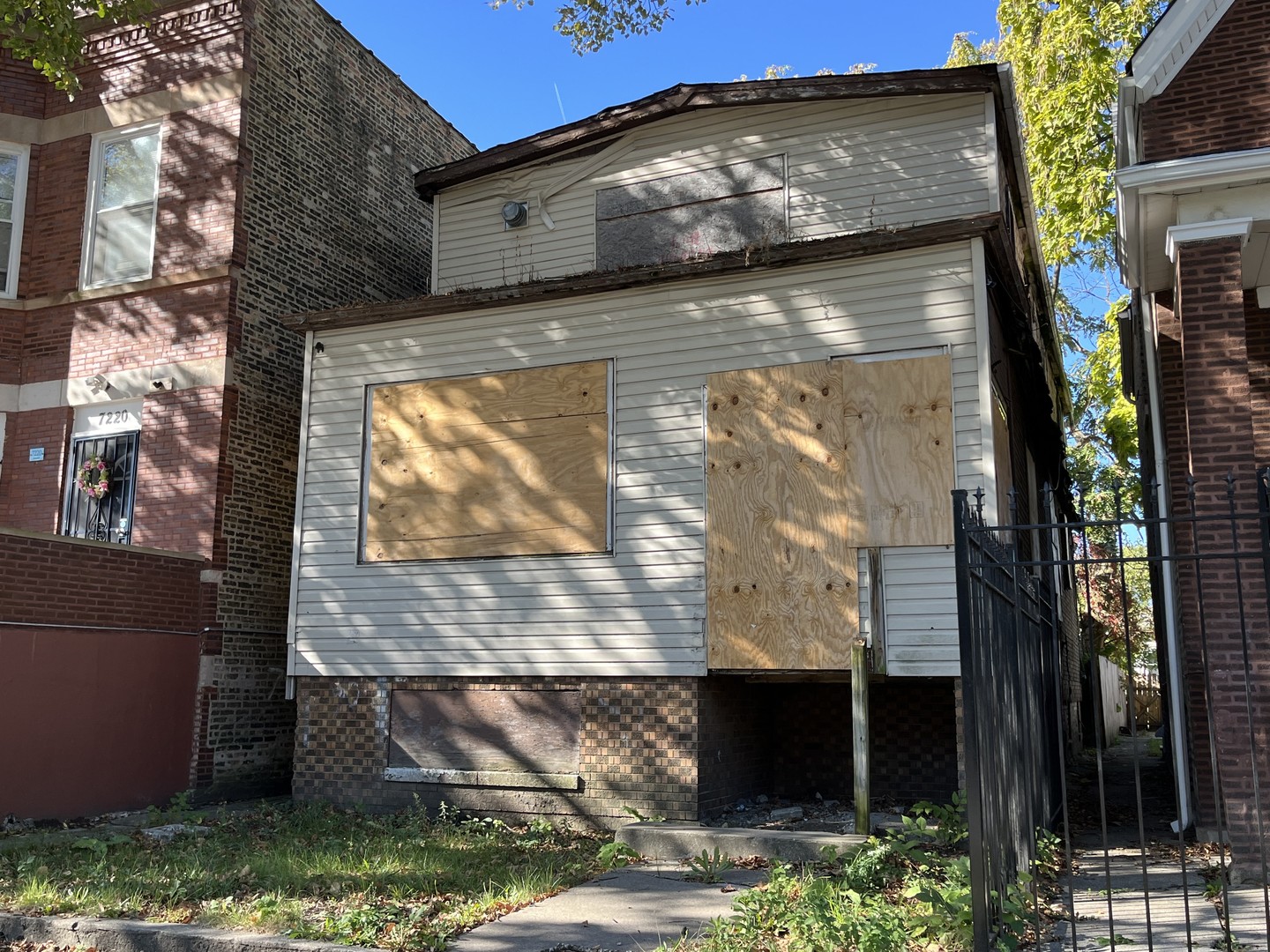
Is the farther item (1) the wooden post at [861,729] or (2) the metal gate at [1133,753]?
(1) the wooden post at [861,729]

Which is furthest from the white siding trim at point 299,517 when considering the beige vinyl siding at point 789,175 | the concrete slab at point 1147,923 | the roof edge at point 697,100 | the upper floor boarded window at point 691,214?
the concrete slab at point 1147,923

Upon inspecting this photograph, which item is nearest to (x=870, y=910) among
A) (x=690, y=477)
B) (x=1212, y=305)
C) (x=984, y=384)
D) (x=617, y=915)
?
(x=617, y=915)

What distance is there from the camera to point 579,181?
14.0 metres

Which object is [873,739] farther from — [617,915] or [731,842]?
[617,915]

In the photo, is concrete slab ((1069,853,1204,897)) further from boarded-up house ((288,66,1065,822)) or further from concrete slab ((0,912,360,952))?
concrete slab ((0,912,360,952))

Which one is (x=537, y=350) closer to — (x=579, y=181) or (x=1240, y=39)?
(x=579, y=181)

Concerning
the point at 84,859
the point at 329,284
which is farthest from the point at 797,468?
the point at 329,284

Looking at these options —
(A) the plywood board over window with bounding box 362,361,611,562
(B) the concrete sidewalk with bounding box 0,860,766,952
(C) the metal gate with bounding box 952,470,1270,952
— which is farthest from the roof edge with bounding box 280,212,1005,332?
(B) the concrete sidewalk with bounding box 0,860,766,952

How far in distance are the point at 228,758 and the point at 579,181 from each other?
8104 millimetres

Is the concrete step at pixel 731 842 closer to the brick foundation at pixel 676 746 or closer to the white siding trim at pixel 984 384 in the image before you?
the brick foundation at pixel 676 746

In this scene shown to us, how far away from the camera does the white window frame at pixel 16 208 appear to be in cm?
1462

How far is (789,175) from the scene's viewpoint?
1291 cm

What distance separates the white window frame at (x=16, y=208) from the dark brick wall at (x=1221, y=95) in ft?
44.5

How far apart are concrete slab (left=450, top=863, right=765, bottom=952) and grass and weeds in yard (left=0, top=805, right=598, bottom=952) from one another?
23cm
